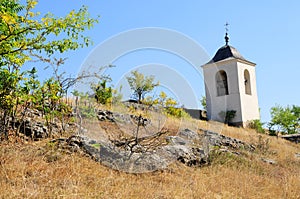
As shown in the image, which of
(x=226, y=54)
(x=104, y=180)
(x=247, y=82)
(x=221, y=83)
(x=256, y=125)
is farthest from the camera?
(x=247, y=82)

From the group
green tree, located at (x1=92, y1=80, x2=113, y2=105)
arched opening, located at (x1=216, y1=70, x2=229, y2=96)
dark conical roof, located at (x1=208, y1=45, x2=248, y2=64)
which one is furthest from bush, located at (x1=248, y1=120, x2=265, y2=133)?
green tree, located at (x1=92, y1=80, x2=113, y2=105)

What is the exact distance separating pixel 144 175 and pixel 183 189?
0.88 metres

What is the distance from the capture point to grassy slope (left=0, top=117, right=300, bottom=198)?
3725mm

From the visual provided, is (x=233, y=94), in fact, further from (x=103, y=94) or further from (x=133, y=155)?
(x=133, y=155)

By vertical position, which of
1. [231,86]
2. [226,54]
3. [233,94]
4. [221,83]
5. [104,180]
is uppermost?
[226,54]

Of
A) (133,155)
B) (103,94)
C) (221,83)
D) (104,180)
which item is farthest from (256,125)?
(104,180)

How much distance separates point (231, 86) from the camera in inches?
963

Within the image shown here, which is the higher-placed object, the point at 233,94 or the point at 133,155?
the point at 233,94

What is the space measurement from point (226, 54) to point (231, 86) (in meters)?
2.78

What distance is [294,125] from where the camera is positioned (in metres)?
29.1

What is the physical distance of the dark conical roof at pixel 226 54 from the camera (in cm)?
2533

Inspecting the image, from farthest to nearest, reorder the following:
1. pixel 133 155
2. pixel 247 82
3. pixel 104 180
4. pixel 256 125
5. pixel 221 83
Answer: pixel 247 82 → pixel 221 83 → pixel 256 125 → pixel 133 155 → pixel 104 180

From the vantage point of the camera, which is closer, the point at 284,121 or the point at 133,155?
the point at 133,155

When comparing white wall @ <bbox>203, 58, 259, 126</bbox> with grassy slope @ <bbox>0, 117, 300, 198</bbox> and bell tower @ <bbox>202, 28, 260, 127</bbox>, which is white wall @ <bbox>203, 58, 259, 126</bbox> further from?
grassy slope @ <bbox>0, 117, 300, 198</bbox>
